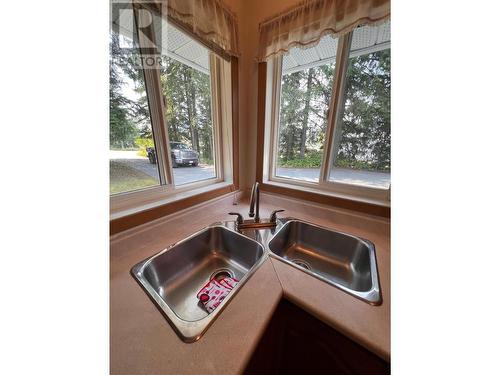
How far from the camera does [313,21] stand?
1019 mm

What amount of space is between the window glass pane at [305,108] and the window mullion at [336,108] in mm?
42

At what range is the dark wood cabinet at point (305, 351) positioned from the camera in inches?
19.4

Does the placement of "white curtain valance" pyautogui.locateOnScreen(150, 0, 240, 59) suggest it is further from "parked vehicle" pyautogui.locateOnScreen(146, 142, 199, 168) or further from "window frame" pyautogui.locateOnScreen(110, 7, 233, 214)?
"parked vehicle" pyautogui.locateOnScreen(146, 142, 199, 168)

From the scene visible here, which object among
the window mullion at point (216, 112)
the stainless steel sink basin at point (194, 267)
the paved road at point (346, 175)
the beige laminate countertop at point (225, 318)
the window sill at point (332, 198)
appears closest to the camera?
the beige laminate countertop at point (225, 318)

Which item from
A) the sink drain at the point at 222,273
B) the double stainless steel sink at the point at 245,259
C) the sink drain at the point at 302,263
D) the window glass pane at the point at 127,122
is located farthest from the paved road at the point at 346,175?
the window glass pane at the point at 127,122

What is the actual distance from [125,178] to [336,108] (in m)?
1.41

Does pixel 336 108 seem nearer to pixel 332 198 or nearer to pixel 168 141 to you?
pixel 332 198

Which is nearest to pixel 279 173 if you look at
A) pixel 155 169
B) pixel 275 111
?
pixel 275 111

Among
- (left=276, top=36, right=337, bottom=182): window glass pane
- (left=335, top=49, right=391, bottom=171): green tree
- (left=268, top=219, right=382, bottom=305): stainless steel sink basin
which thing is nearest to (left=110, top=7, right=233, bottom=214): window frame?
(left=276, top=36, right=337, bottom=182): window glass pane

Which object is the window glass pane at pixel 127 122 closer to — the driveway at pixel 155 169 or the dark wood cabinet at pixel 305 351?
the driveway at pixel 155 169

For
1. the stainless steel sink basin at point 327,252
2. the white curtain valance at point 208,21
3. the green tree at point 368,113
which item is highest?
the white curtain valance at point 208,21
